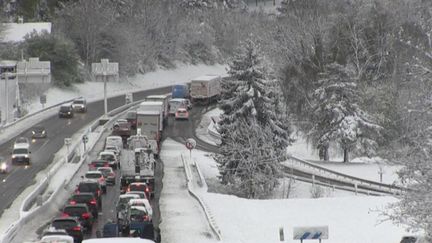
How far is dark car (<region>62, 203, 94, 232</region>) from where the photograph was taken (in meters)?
34.6

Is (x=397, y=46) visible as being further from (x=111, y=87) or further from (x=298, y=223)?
(x=298, y=223)

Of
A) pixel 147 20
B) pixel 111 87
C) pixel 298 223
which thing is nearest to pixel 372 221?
pixel 298 223

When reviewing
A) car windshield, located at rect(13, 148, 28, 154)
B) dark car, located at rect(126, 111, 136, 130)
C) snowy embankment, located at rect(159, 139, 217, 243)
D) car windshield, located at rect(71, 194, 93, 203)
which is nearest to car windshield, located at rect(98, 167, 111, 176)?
snowy embankment, located at rect(159, 139, 217, 243)

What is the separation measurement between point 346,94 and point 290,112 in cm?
1318

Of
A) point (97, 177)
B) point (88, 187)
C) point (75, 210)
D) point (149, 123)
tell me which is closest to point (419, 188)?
point (75, 210)

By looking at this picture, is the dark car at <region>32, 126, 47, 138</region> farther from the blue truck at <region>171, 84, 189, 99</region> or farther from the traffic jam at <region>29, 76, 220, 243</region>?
the blue truck at <region>171, 84, 189, 99</region>

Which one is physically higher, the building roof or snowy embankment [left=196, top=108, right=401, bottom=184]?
the building roof

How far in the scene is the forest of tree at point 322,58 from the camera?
46.5 metres

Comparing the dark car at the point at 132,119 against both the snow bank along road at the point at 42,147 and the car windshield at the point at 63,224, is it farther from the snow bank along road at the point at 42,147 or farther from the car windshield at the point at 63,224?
the car windshield at the point at 63,224

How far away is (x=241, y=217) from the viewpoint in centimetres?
3847

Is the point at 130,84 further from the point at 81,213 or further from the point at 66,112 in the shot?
the point at 81,213

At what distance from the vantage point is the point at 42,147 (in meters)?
62.3

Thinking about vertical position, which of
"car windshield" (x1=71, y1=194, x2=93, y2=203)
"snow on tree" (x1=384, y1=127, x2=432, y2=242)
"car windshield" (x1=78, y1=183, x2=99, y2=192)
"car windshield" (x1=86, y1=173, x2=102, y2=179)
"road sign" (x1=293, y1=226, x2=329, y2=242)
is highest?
"snow on tree" (x1=384, y1=127, x2=432, y2=242)

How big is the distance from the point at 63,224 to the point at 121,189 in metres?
14.9
